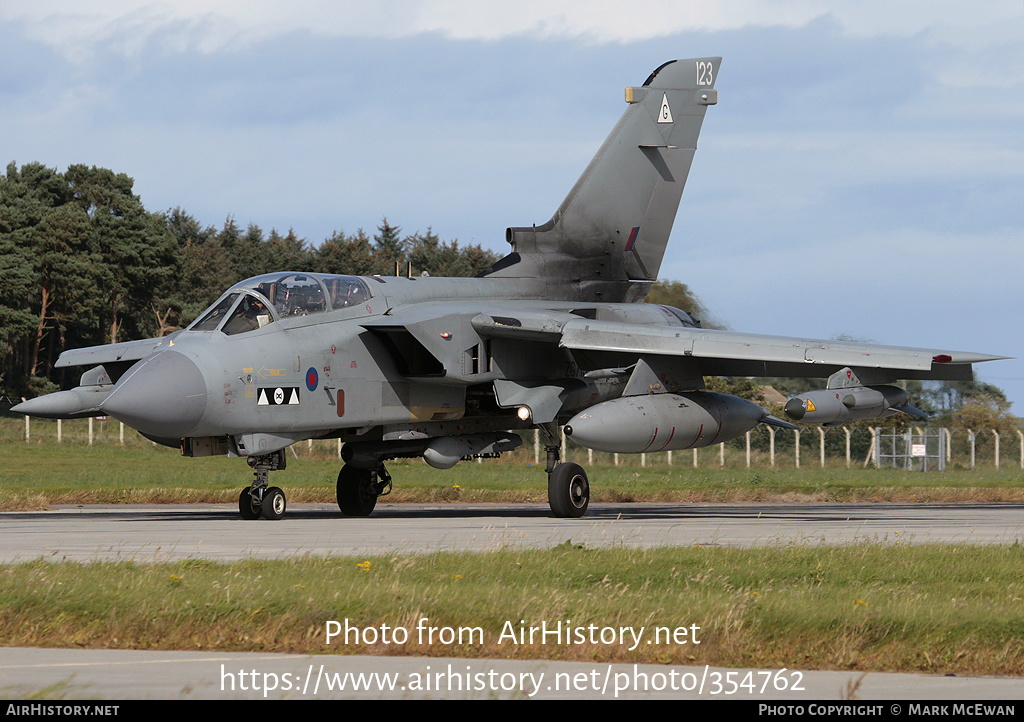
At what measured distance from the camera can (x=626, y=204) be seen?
22.3 m

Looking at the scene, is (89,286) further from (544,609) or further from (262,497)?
(544,609)

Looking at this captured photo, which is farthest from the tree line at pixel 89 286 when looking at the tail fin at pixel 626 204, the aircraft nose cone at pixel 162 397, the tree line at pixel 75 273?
the aircraft nose cone at pixel 162 397

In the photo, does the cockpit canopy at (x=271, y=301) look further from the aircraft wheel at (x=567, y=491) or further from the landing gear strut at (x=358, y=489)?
the aircraft wheel at (x=567, y=491)

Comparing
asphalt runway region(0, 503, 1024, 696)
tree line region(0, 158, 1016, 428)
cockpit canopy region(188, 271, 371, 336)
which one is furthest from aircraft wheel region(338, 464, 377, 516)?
tree line region(0, 158, 1016, 428)

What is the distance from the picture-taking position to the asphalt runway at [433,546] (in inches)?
225

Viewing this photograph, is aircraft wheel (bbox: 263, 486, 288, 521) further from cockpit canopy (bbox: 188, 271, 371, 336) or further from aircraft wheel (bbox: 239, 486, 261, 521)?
cockpit canopy (bbox: 188, 271, 371, 336)

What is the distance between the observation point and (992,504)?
24984mm

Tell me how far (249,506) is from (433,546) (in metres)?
5.56

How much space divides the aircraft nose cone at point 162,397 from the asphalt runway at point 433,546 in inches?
51.4

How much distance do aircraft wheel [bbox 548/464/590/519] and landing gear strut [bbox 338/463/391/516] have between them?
2.76 m

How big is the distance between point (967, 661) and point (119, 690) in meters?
4.36

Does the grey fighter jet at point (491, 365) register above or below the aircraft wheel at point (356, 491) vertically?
above

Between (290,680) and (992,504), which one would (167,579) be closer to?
(290,680)
